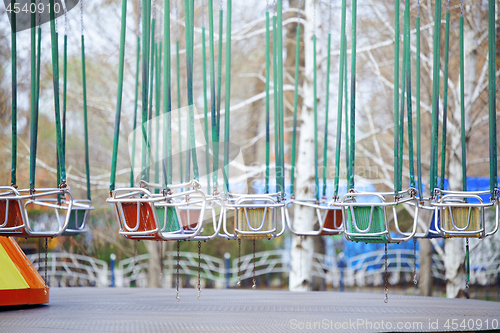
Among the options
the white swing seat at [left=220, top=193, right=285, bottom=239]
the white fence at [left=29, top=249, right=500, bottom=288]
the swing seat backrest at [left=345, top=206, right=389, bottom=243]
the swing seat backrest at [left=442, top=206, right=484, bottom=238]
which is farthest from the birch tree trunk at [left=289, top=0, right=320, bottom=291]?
the swing seat backrest at [left=345, top=206, right=389, bottom=243]

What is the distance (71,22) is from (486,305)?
8.18 metres

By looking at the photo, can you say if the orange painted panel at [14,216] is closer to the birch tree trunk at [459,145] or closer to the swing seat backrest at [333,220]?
the swing seat backrest at [333,220]

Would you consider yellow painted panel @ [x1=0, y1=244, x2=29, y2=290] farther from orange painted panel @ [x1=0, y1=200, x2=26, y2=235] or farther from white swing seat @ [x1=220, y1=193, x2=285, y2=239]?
white swing seat @ [x1=220, y1=193, x2=285, y2=239]

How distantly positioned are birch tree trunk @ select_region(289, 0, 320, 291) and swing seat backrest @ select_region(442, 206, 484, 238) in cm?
432

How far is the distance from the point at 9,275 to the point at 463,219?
3.48 meters

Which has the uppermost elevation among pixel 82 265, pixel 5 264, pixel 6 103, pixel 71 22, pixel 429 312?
pixel 71 22

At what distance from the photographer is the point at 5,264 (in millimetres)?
4699

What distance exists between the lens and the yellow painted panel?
4.63 metres

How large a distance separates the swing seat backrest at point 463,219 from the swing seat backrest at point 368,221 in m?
0.55

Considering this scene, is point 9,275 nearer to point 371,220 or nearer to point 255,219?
point 255,219

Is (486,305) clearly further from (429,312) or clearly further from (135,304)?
(135,304)

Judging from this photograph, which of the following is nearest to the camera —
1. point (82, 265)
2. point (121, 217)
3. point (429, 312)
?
point (121, 217)

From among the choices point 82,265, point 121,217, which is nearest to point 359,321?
point 121,217

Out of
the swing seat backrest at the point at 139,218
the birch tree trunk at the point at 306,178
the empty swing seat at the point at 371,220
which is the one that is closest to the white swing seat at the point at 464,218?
the empty swing seat at the point at 371,220
